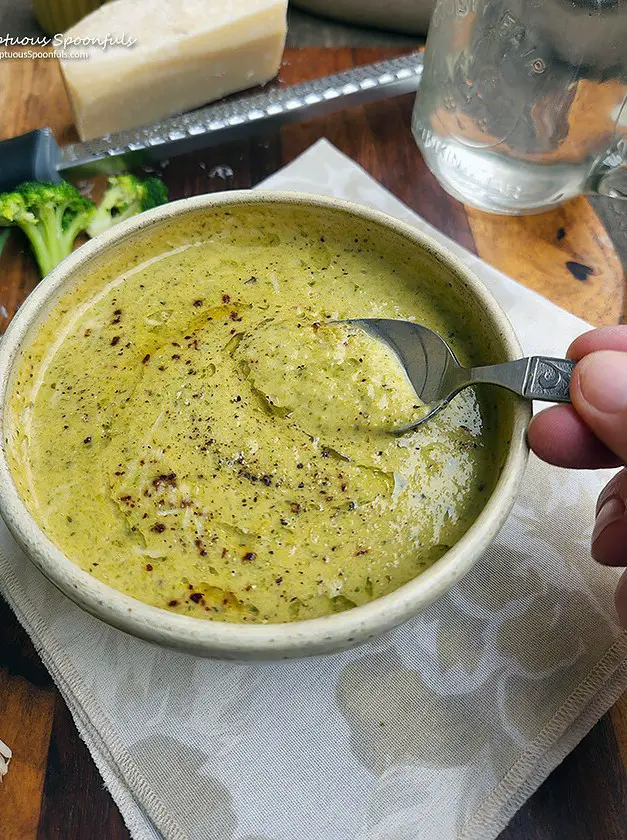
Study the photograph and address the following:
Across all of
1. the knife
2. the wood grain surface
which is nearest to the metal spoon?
the wood grain surface

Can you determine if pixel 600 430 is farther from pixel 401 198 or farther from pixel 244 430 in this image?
pixel 401 198

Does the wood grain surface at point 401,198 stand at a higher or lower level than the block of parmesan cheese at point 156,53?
lower

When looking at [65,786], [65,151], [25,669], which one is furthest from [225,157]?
[65,786]

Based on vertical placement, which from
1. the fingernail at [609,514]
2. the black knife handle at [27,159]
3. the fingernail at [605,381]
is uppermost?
the fingernail at [605,381]

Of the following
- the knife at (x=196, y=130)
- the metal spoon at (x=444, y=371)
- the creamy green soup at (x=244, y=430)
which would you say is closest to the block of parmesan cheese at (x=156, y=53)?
A: the knife at (x=196, y=130)

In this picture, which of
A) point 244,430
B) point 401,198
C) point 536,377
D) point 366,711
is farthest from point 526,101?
point 366,711

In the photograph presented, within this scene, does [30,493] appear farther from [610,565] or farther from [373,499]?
[610,565]

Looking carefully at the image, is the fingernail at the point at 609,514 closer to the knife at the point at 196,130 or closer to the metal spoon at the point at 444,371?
the metal spoon at the point at 444,371
